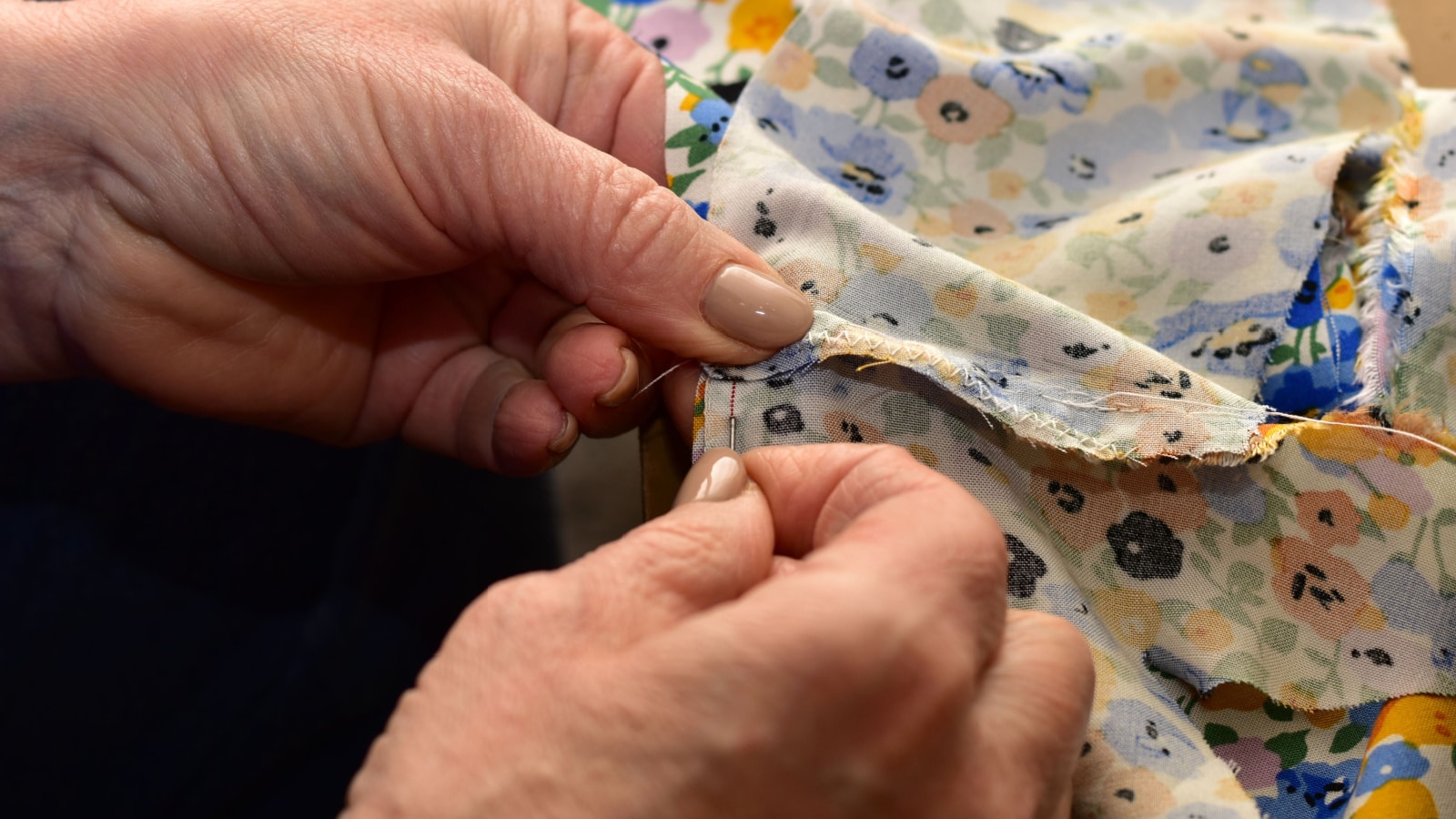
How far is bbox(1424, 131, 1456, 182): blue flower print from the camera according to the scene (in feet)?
3.06

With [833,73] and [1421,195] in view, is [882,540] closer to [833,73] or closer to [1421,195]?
[833,73]

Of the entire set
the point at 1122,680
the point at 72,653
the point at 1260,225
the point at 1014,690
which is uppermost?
the point at 1260,225

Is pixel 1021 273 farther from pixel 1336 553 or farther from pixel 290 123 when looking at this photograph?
pixel 290 123

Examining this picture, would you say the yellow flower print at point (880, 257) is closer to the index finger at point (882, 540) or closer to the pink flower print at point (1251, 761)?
the index finger at point (882, 540)

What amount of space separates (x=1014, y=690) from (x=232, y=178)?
2.52ft

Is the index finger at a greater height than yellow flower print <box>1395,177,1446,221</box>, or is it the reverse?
yellow flower print <box>1395,177,1446,221</box>

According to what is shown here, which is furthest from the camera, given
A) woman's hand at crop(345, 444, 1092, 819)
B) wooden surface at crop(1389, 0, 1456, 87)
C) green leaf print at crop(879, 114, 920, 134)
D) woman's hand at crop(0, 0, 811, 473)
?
wooden surface at crop(1389, 0, 1456, 87)

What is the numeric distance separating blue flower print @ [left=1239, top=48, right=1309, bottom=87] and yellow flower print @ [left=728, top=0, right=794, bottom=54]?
0.56m

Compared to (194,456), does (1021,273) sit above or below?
above

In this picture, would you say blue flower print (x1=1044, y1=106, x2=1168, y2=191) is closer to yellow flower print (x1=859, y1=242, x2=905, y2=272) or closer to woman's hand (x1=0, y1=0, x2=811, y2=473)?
yellow flower print (x1=859, y1=242, x2=905, y2=272)

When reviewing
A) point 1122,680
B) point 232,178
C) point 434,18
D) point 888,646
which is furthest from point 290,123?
point 1122,680

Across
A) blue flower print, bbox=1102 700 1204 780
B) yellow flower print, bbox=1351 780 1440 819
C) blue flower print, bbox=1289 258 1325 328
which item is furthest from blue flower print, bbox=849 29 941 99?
yellow flower print, bbox=1351 780 1440 819

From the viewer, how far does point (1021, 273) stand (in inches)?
37.6

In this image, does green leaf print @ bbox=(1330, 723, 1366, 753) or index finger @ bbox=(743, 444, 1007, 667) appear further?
green leaf print @ bbox=(1330, 723, 1366, 753)
